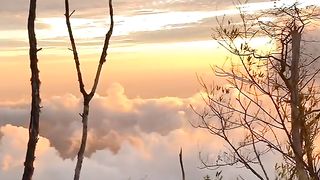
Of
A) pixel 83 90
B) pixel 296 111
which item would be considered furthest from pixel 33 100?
pixel 296 111

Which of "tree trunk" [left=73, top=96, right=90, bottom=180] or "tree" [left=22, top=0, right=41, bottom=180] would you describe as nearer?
"tree" [left=22, top=0, right=41, bottom=180]

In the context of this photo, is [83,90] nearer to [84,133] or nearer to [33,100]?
[84,133]

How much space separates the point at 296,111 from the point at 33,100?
5811mm

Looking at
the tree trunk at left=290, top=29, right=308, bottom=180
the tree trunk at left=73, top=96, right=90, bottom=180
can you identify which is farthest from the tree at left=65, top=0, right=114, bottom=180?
the tree trunk at left=290, top=29, right=308, bottom=180

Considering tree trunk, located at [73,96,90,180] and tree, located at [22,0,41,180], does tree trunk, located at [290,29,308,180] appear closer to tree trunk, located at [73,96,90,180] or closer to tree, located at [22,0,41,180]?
tree trunk, located at [73,96,90,180]

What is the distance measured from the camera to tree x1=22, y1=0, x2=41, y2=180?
985cm

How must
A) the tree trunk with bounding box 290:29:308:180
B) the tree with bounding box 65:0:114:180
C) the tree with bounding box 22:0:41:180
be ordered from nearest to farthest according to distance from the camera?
the tree with bounding box 22:0:41:180
the tree with bounding box 65:0:114:180
the tree trunk with bounding box 290:29:308:180

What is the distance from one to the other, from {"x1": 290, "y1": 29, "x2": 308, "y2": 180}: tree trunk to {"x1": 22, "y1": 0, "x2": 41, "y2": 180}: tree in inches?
218

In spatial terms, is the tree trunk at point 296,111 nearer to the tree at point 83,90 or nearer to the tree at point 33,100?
the tree at point 83,90

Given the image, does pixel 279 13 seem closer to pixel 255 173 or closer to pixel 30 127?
pixel 255 173

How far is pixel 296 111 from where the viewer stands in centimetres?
1328

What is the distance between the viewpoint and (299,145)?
13180 mm

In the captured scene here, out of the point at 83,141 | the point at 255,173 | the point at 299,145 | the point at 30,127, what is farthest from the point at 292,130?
the point at 30,127

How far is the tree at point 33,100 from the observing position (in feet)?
32.3
